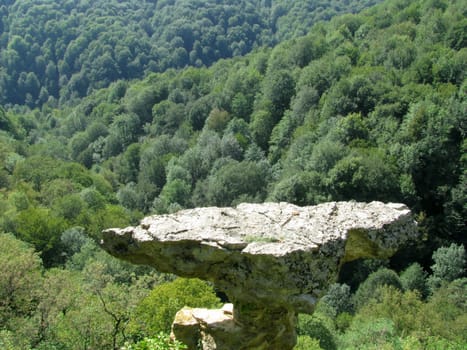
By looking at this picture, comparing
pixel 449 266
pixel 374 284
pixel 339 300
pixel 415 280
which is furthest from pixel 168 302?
pixel 449 266

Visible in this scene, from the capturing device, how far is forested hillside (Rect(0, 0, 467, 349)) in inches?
997

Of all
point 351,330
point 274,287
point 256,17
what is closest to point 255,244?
point 274,287

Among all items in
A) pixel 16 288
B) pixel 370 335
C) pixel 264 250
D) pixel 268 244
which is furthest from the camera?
pixel 370 335

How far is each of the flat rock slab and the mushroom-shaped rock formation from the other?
0.08 ft

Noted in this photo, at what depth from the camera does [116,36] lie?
506 ft

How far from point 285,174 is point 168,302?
29.1 metres

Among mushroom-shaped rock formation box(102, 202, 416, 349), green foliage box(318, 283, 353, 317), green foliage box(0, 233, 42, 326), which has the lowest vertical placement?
green foliage box(318, 283, 353, 317)

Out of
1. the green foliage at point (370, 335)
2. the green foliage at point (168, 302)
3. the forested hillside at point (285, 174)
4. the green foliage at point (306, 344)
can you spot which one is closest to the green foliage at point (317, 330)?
the forested hillside at point (285, 174)

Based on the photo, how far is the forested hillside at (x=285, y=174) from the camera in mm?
25328

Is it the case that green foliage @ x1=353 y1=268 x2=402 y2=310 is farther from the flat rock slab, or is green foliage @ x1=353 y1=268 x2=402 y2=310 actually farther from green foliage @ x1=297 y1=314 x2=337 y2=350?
the flat rock slab

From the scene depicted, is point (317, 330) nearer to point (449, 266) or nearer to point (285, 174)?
point (449, 266)

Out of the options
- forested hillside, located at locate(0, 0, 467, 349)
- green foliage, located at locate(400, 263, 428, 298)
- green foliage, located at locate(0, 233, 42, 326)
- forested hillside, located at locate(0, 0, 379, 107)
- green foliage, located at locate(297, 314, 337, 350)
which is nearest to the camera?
green foliage, located at locate(0, 233, 42, 326)

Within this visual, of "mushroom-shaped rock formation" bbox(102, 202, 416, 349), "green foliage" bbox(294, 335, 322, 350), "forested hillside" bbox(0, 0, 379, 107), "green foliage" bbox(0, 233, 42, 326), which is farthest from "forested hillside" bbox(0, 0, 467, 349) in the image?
"forested hillside" bbox(0, 0, 379, 107)

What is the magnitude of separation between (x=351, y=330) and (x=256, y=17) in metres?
161
